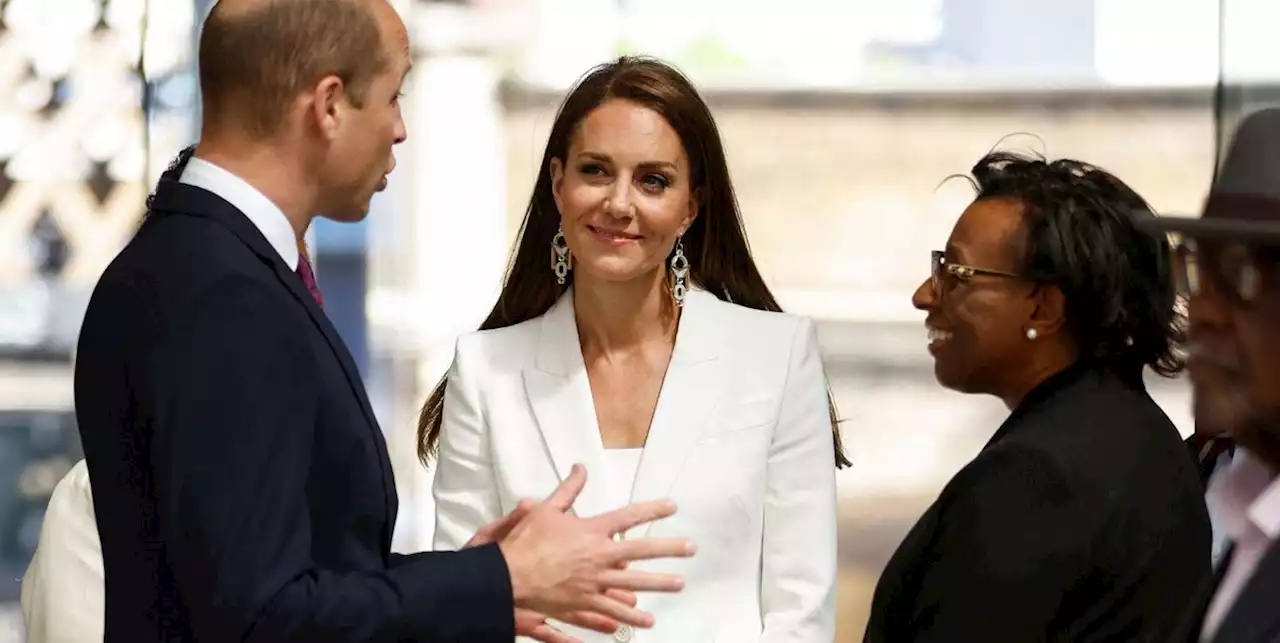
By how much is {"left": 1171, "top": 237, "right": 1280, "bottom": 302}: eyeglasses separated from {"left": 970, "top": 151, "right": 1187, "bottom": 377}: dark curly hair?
107 cm

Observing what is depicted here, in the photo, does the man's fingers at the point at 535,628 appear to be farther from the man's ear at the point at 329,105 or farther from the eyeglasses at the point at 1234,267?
the eyeglasses at the point at 1234,267

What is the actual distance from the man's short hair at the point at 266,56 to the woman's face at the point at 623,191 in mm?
955

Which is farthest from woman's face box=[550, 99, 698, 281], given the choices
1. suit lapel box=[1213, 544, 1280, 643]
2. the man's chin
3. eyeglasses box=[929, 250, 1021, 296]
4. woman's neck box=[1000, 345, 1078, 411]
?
suit lapel box=[1213, 544, 1280, 643]

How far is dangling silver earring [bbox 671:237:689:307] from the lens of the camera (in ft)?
9.57

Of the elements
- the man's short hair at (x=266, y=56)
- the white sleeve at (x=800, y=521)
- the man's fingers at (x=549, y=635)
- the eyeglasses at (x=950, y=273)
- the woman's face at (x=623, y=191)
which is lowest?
the white sleeve at (x=800, y=521)

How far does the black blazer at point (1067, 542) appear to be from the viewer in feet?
7.77

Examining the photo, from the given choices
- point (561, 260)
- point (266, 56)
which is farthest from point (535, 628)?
point (561, 260)

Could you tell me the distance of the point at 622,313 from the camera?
2.87 metres

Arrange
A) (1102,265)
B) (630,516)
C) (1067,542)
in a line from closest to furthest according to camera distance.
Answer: (630,516)
(1067,542)
(1102,265)

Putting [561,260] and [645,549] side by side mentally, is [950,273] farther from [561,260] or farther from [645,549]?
[645,549]

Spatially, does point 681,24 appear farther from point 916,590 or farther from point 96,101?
point 916,590

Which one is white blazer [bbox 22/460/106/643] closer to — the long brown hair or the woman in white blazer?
the woman in white blazer

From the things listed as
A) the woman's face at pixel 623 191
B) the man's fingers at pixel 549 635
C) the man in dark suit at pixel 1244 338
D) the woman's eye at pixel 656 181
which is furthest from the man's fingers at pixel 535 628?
the woman's eye at pixel 656 181

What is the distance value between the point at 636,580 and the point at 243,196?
583 millimetres
